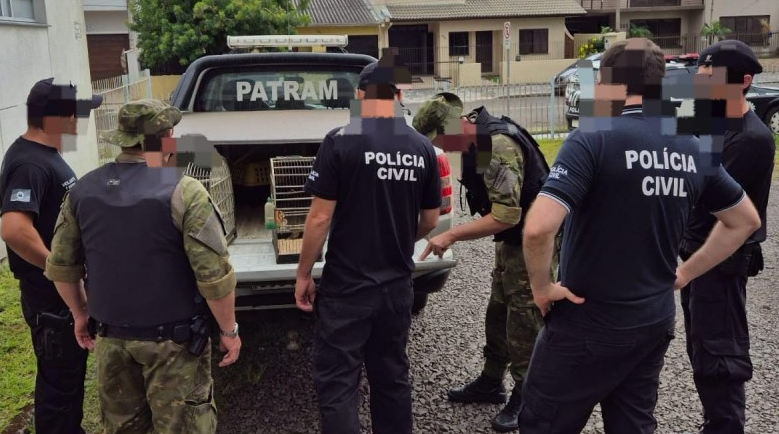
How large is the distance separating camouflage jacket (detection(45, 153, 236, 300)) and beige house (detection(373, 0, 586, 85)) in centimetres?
3023

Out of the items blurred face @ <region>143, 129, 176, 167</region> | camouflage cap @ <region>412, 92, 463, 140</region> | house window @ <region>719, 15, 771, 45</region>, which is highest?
house window @ <region>719, 15, 771, 45</region>

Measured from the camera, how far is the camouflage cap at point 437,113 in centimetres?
339

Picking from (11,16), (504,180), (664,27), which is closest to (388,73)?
(504,180)

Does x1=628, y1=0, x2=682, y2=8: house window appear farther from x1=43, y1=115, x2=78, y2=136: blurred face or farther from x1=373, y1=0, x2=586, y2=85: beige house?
x1=43, y1=115, x2=78, y2=136: blurred face

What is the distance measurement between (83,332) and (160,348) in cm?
53

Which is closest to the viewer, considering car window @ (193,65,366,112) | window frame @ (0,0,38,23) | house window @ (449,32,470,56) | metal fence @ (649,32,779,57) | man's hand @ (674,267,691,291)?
man's hand @ (674,267,691,291)

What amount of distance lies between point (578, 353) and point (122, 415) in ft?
5.61

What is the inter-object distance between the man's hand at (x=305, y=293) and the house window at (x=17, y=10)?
5.80 metres

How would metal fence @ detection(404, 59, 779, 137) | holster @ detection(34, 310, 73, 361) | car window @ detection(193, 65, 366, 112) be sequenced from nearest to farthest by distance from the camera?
holster @ detection(34, 310, 73, 361), car window @ detection(193, 65, 366, 112), metal fence @ detection(404, 59, 779, 137)

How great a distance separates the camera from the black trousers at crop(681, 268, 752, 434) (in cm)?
315

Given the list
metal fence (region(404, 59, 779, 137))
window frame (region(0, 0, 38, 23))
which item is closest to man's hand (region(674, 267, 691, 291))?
window frame (region(0, 0, 38, 23))

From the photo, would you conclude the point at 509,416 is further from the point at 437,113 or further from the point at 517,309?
the point at 437,113

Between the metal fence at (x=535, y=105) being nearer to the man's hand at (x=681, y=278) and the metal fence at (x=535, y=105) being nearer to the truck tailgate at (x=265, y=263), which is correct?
the truck tailgate at (x=265, y=263)

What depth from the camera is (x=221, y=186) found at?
3.99 metres
